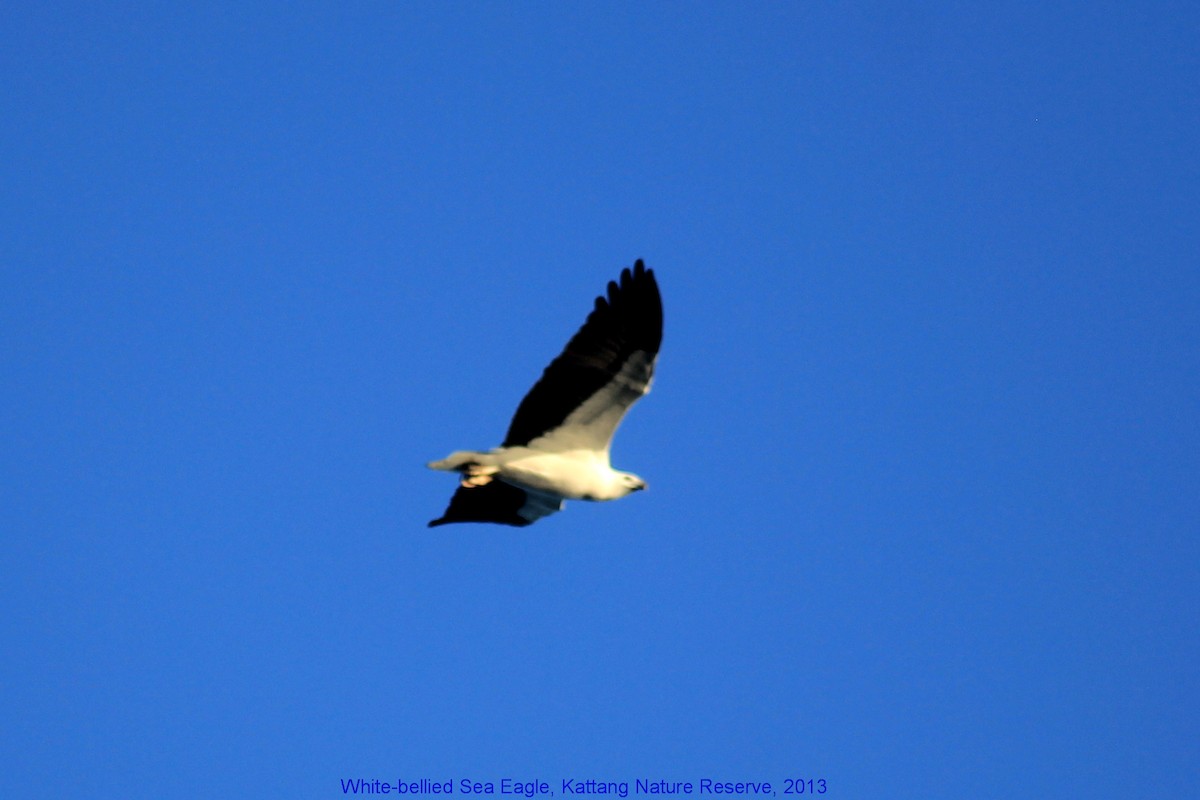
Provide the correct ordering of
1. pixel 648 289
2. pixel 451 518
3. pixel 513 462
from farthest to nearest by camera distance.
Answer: pixel 451 518, pixel 513 462, pixel 648 289

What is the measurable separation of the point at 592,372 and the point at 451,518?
432 cm

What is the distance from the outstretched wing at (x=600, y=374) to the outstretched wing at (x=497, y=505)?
5.71 feet

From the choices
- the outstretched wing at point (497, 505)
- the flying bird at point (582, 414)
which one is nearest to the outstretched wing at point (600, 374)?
the flying bird at point (582, 414)

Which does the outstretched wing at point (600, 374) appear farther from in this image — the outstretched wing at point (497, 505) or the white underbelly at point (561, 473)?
the outstretched wing at point (497, 505)

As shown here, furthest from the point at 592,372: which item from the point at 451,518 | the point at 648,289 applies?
the point at 451,518

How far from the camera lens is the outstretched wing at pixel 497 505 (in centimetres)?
2247

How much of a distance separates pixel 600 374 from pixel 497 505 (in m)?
3.95

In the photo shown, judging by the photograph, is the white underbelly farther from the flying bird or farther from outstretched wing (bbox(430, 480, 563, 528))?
outstretched wing (bbox(430, 480, 563, 528))

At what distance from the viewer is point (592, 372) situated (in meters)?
20.0

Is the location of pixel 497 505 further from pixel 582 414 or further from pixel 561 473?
pixel 582 414

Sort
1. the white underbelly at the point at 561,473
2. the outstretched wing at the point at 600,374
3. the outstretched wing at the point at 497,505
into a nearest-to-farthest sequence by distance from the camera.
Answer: the outstretched wing at the point at 600,374
the white underbelly at the point at 561,473
the outstretched wing at the point at 497,505

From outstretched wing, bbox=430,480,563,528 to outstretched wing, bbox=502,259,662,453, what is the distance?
174 centimetres

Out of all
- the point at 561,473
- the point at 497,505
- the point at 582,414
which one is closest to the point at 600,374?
the point at 582,414

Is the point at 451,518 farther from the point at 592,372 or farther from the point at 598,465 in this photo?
the point at 592,372
